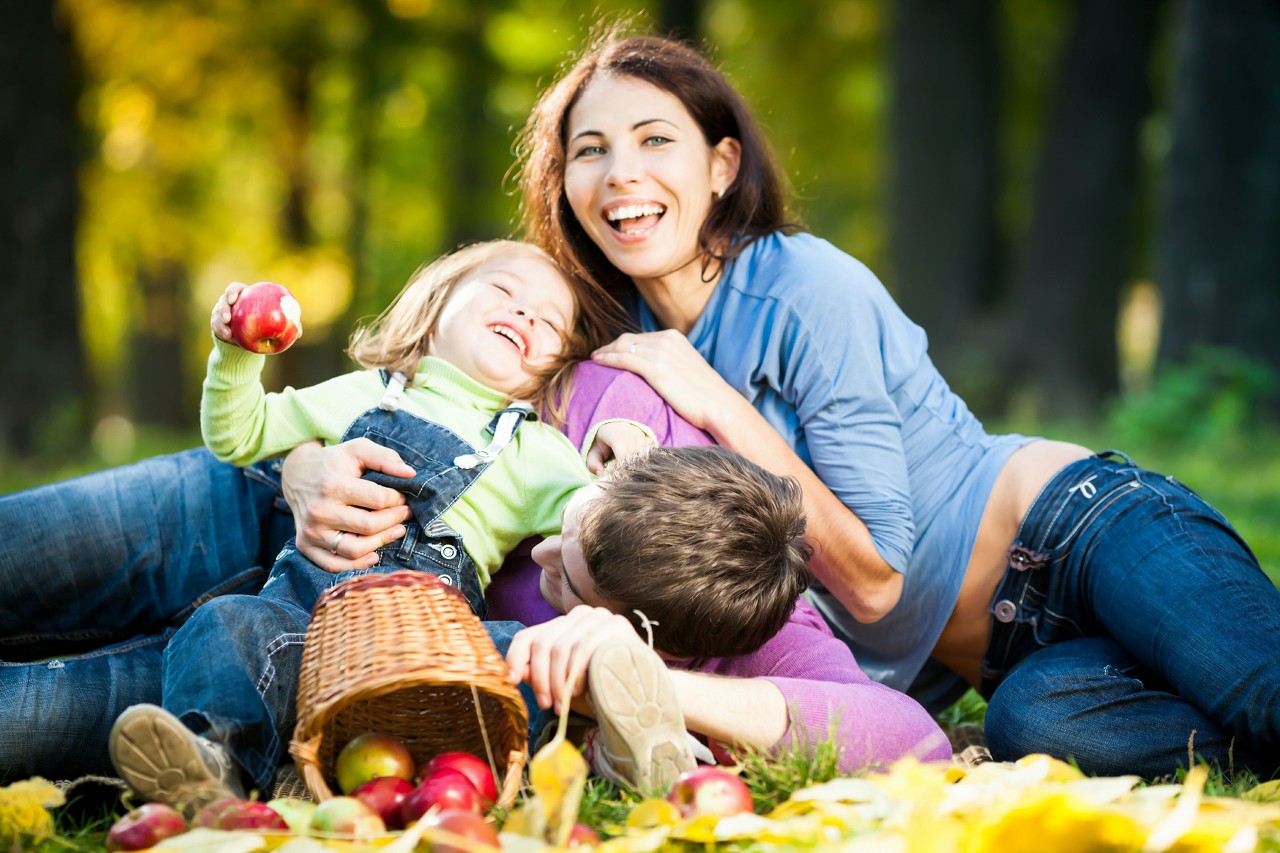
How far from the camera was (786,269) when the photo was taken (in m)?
3.27

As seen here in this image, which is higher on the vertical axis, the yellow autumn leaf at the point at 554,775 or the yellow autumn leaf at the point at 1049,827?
the yellow autumn leaf at the point at 1049,827

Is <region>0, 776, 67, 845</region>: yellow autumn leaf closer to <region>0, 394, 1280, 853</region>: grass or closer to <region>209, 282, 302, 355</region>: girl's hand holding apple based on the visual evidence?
<region>0, 394, 1280, 853</region>: grass

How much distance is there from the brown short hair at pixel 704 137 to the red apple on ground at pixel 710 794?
161 cm

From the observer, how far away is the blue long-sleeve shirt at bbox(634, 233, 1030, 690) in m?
3.15

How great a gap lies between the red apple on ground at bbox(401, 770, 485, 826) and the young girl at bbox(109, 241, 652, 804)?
349 mm

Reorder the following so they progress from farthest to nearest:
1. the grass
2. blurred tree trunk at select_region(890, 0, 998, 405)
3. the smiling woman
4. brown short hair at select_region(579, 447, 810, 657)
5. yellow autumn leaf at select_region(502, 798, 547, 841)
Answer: blurred tree trunk at select_region(890, 0, 998, 405), the smiling woman, brown short hair at select_region(579, 447, 810, 657), the grass, yellow autumn leaf at select_region(502, 798, 547, 841)

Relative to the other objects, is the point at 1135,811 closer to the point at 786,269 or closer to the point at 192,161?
the point at 786,269

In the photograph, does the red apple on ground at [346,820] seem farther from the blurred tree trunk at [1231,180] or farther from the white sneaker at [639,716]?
the blurred tree trunk at [1231,180]

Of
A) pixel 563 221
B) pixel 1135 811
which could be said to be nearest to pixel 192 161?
pixel 563 221

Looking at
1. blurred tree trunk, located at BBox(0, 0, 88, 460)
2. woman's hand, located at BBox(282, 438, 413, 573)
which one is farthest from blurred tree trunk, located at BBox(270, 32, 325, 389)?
woman's hand, located at BBox(282, 438, 413, 573)

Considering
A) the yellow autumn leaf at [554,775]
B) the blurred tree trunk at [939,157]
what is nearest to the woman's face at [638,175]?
the yellow autumn leaf at [554,775]

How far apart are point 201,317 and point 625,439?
23.2 m

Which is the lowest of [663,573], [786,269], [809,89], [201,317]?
[201,317]

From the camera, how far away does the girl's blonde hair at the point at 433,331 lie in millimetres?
3234
